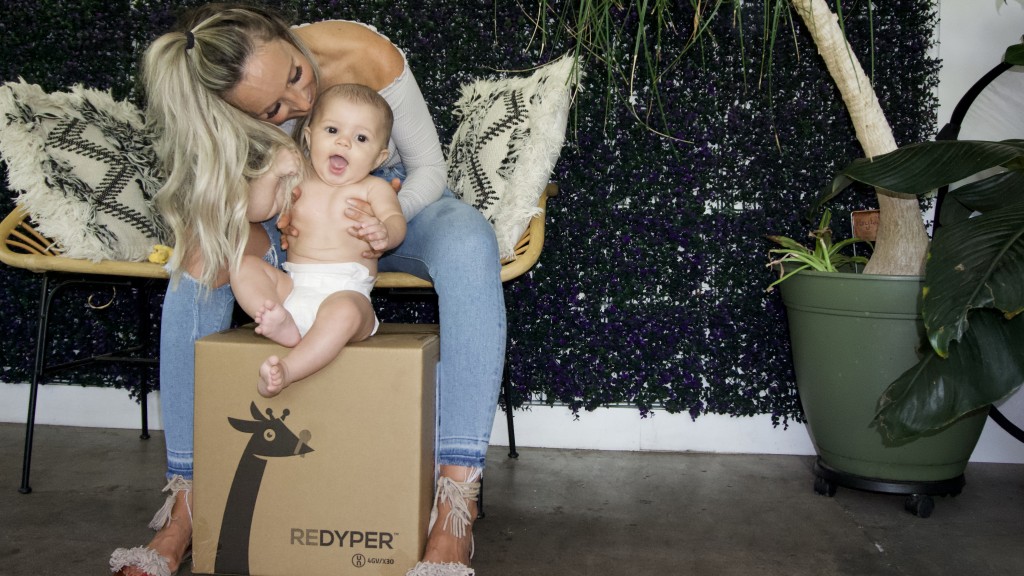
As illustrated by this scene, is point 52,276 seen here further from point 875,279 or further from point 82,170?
point 875,279

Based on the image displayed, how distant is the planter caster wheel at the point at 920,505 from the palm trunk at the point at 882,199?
52 cm

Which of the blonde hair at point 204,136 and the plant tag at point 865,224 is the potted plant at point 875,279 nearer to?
the plant tag at point 865,224

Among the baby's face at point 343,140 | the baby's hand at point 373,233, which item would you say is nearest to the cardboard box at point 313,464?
the baby's hand at point 373,233

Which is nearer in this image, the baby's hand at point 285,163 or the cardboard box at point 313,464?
the cardboard box at point 313,464

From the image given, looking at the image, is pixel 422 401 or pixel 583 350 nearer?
pixel 422 401

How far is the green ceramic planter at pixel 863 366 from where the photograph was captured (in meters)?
1.69

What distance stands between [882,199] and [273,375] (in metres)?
1.44

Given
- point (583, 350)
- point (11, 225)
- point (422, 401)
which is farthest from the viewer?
point (583, 350)

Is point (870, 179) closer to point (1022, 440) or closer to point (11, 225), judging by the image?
point (1022, 440)

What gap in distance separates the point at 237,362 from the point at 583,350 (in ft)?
3.87

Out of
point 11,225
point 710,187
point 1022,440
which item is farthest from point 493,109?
point 1022,440

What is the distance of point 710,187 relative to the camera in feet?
7.18

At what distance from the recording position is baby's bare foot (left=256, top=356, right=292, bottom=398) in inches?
47.6

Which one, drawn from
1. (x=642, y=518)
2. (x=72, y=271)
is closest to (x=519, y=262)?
(x=642, y=518)
